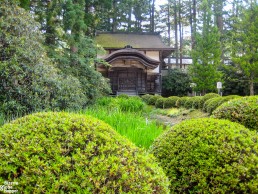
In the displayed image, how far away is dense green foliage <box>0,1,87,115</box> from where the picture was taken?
541cm

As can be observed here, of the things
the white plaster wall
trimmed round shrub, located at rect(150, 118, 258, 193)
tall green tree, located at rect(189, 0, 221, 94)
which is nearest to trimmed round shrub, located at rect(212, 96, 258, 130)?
trimmed round shrub, located at rect(150, 118, 258, 193)

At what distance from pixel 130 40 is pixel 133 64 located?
4937mm

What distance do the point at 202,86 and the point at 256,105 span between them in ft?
48.3

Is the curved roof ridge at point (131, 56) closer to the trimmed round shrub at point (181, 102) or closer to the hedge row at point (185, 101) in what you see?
the hedge row at point (185, 101)

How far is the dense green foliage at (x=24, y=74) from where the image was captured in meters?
5.41

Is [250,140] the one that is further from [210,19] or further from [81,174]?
[210,19]

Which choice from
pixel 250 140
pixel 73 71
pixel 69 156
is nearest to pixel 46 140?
pixel 69 156

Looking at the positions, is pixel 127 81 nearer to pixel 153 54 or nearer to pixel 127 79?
pixel 127 79

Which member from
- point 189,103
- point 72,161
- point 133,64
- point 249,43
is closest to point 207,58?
point 249,43

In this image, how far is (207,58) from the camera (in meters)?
17.8

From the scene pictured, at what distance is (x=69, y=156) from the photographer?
4.79 ft

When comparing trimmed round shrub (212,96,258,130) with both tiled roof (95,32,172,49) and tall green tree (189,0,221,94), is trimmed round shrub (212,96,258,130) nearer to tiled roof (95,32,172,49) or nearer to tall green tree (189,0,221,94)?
tall green tree (189,0,221,94)

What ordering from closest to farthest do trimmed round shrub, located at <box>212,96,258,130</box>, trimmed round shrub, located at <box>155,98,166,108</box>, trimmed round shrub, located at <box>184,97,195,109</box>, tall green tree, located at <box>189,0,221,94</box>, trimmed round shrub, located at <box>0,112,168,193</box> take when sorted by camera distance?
trimmed round shrub, located at <box>0,112,168,193</box>, trimmed round shrub, located at <box>212,96,258,130</box>, trimmed round shrub, located at <box>184,97,195,109</box>, trimmed round shrub, located at <box>155,98,166,108</box>, tall green tree, located at <box>189,0,221,94</box>

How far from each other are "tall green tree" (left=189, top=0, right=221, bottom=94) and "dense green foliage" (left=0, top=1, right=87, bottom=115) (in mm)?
12946
